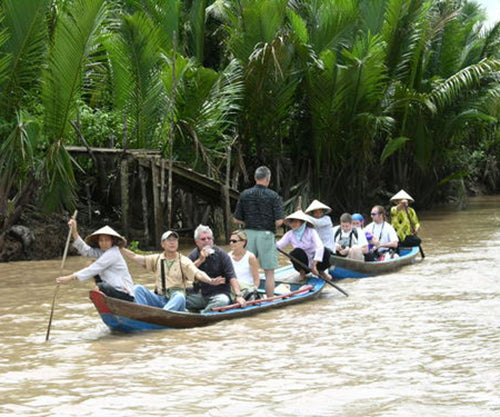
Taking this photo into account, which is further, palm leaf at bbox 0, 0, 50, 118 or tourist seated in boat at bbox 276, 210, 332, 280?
palm leaf at bbox 0, 0, 50, 118

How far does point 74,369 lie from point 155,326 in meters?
1.63

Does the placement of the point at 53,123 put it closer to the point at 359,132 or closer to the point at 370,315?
the point at 370,315

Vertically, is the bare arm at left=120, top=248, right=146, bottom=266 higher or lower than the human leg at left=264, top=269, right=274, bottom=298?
higher

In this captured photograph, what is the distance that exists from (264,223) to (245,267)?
2.56ft

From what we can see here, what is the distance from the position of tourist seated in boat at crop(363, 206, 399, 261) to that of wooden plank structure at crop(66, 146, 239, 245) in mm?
4478

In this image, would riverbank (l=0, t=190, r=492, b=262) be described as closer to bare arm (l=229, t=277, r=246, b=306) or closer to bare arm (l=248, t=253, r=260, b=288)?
bare arm (l=248, t=253, r=260, b=288)

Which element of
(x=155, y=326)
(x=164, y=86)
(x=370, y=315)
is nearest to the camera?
(x=155, y=326)

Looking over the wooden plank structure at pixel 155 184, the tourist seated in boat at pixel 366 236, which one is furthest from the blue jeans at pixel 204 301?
the wooden plank structure at pixel 155 184

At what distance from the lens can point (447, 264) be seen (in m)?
15.3

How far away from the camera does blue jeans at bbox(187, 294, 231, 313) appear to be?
33.2 ft

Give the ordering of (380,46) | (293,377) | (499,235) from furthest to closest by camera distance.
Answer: (380,46)
(499,235)
(293,377)

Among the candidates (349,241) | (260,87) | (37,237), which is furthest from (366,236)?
(260,87)

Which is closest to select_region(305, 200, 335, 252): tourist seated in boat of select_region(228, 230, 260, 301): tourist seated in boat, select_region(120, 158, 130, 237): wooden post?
select_region(228, 230, 260, 301): tourist seated in boat

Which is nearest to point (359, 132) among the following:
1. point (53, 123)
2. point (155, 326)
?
point (53, 123)
